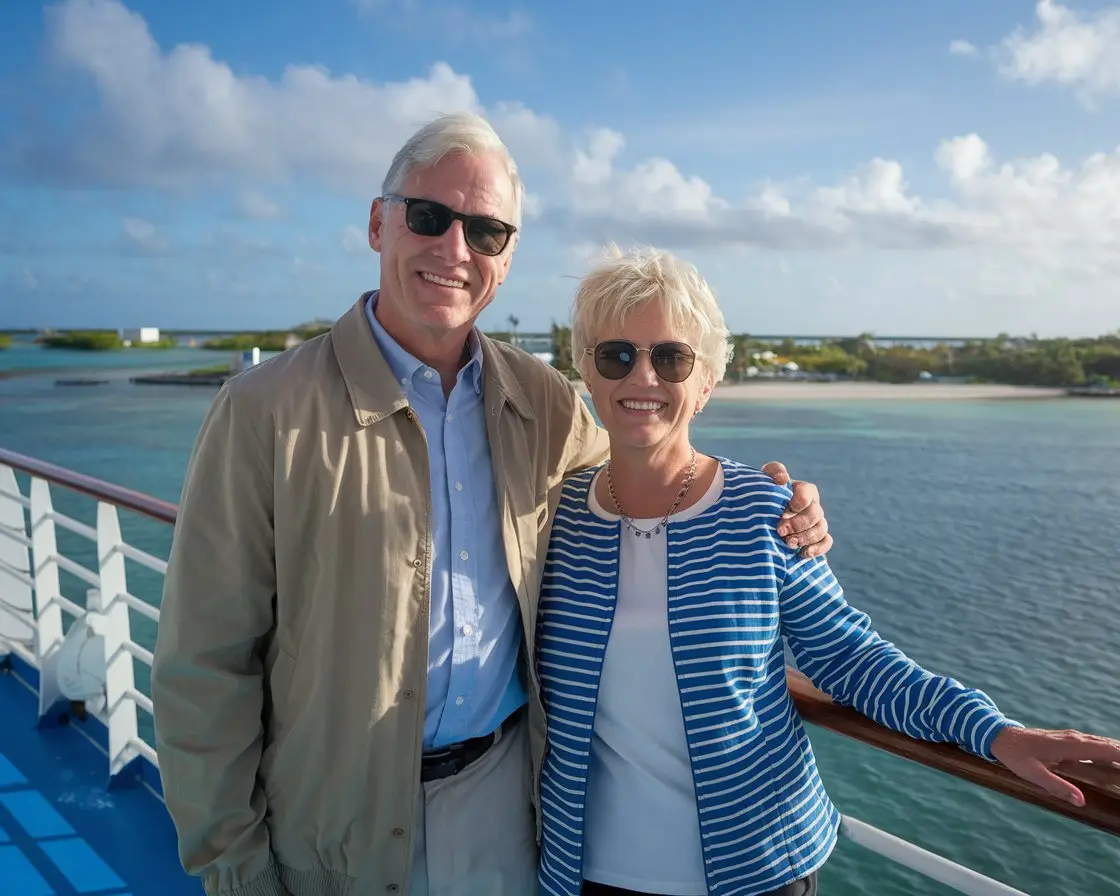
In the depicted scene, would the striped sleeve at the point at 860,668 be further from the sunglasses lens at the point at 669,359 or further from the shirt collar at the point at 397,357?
the shirt collar at the point at 397,357

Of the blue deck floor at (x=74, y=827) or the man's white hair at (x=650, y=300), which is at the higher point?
the man's white hair at (x=650, y=300)

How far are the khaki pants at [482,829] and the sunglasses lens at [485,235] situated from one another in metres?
0.76

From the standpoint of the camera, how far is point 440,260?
131 centimetres

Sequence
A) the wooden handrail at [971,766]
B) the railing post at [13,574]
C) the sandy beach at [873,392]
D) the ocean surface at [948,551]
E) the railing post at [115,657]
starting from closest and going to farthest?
the wooden handrail at [971,766]
the railing post at [115,657]
the railing post at [13,574]
the ocean surface at [948,551]
the sandy beach at [873,392]

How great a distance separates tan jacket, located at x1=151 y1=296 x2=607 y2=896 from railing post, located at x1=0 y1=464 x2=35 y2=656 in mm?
1995

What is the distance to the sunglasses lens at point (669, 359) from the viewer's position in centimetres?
130

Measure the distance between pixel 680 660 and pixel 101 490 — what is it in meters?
1.63

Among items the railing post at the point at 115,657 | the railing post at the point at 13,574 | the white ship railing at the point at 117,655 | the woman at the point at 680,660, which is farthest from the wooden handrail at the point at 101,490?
the woman at the point at 680,660

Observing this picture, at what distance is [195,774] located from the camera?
3.88 ft

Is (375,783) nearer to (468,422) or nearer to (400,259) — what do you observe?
(468,422)

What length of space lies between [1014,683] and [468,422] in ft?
49.2

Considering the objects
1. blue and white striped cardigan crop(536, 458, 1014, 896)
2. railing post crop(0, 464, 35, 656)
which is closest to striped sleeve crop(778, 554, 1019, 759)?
blue and white striped cardigan crop(536, 458, 1014, 896)

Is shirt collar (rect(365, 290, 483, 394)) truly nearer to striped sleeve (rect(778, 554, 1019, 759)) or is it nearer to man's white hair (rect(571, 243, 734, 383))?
man's white hair (rect(571, 243, 734, 383))

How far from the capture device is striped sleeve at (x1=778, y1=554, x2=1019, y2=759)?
1121 millimetres
